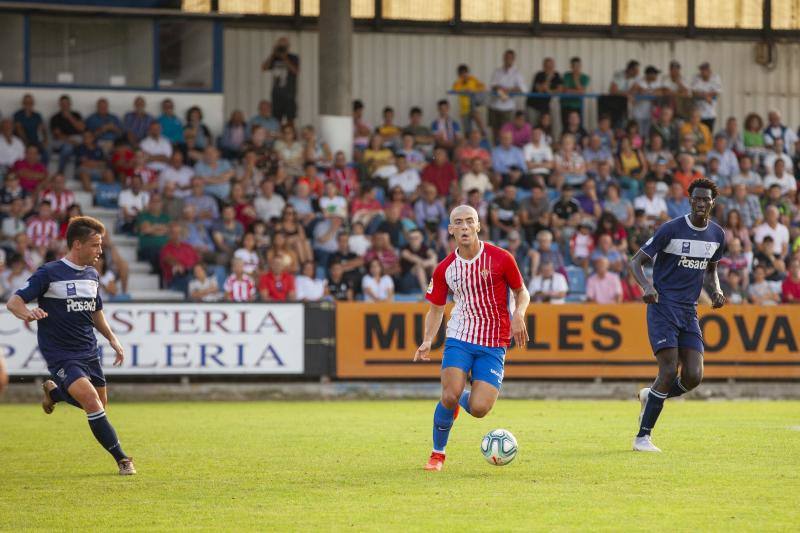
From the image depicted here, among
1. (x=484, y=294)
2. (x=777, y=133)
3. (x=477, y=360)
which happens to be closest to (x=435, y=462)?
(x=477, y=360)

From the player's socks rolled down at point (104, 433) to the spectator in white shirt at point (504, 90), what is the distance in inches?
701

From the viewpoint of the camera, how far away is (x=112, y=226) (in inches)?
926

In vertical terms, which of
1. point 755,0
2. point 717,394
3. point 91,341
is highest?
point 755,0

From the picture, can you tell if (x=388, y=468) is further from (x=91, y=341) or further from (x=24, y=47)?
(x=24, y=47)

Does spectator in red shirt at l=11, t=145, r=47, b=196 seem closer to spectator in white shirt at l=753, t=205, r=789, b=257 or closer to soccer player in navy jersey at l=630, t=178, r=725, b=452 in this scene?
spectator in white shirt at l=753, t=205, r=789, b=257

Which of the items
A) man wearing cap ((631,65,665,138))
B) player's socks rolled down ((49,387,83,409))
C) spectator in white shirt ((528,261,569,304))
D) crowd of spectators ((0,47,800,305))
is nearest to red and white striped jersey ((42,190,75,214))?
crowd of spectators ((0,47,800,305))

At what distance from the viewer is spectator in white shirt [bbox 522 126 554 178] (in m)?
26.2

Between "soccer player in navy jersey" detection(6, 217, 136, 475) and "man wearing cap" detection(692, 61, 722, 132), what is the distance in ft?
65.9

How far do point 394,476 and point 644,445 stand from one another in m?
2.71

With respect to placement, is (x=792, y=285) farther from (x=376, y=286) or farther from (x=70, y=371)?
(x=70, y=371)

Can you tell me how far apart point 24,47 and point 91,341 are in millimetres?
16071

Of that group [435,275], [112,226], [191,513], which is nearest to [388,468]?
[435,275]

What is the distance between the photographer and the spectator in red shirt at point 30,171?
2333cm

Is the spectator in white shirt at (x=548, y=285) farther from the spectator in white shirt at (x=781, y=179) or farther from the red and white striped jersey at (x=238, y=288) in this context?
the spectator in white shirt at (x=781, y=179)
